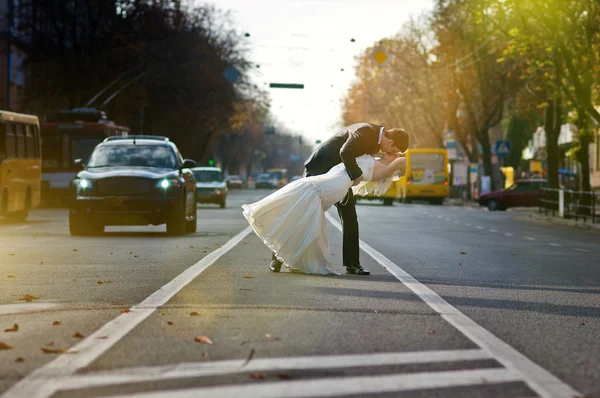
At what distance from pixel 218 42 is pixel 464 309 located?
202 ft

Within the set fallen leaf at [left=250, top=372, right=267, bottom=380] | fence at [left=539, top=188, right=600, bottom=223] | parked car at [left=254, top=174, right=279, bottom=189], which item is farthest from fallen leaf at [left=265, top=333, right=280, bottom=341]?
parked car at [left=254, top=174, right=279, bottom=189]

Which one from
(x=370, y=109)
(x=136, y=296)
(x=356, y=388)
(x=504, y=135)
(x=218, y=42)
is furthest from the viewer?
(x=504, y=135)

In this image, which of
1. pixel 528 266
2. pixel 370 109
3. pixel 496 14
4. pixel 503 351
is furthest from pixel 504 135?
pixel 503 351

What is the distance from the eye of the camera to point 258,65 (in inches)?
2849

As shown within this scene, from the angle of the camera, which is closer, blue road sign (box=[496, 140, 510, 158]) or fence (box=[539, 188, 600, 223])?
fence (box=[539, 188, 600, 223])

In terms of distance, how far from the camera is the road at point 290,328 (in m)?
5.99

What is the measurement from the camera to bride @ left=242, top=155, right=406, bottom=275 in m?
12.6

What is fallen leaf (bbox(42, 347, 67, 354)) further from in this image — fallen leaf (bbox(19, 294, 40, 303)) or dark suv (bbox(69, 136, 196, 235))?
dark suv (bbox(69, 136, 196, 235))

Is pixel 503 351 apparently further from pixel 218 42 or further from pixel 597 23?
pixel 218 42

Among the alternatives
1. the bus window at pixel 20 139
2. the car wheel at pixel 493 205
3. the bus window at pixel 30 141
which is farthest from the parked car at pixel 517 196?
the bus window at pixel 20 139

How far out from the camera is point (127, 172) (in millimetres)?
21859

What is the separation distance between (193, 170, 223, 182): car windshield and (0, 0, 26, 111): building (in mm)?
17553

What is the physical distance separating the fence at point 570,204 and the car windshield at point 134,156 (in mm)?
14051

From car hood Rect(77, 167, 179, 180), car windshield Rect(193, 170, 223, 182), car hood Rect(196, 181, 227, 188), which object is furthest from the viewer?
car windshield Rect(193, 170, 223, 182)
